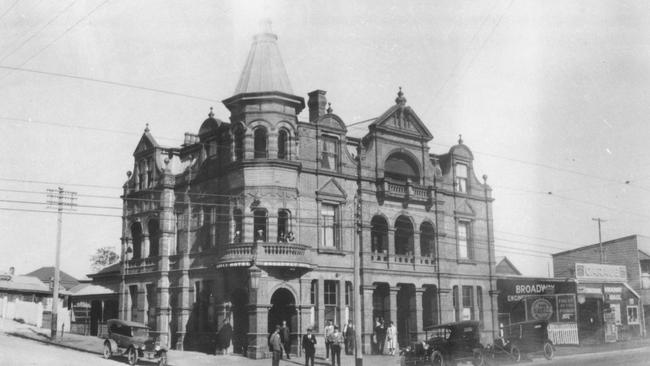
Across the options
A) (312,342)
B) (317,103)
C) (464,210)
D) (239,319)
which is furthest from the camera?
(464,210)

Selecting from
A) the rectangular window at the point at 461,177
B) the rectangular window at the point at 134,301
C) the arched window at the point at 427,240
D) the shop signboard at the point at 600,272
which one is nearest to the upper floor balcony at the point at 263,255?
the arched window at the point at 427,240

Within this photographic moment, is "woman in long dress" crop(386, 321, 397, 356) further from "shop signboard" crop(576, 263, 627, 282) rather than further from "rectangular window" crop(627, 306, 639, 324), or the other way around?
"rectangular window" crop(627, 306, 639, 324)

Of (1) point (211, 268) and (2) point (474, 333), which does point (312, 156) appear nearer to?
(1) point (211, 268)

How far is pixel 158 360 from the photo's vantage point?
27766mm

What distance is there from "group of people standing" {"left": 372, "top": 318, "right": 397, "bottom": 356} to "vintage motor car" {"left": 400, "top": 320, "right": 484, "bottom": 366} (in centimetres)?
686

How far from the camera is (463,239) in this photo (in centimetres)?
4328

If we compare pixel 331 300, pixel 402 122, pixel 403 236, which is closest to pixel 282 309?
pixel 331 300

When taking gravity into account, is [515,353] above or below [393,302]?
below

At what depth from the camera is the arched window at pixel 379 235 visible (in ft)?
125

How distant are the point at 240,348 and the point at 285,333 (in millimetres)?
3906

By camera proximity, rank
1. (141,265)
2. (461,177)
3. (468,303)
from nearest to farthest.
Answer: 1. (141,265)
2. (468,303)
3. (461,177)

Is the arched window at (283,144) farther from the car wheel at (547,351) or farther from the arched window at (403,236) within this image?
the car wheel at (547,351)

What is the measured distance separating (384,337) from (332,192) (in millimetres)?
8464

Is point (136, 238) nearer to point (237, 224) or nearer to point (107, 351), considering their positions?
point (237, 224)
